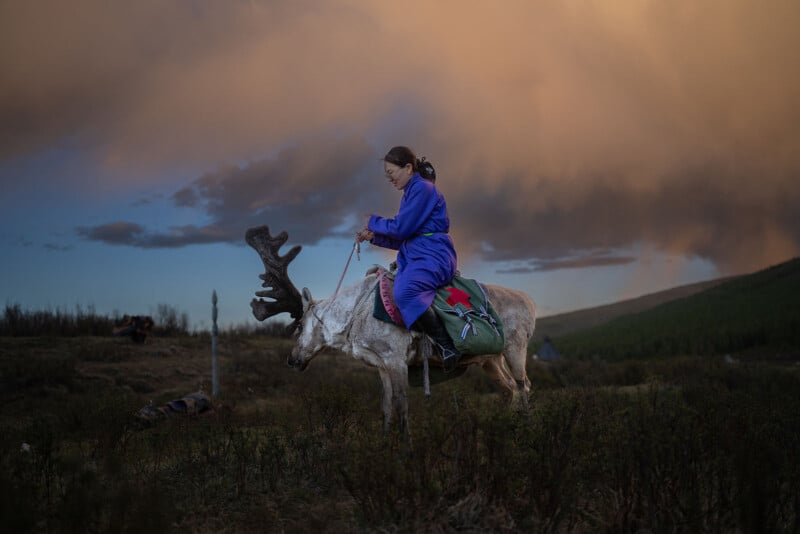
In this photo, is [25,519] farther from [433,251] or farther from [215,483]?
[433,251]

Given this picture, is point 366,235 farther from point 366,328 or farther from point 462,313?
point 462,313

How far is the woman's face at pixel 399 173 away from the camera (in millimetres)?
7062

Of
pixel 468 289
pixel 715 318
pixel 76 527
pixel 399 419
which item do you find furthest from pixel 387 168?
pixel 715 318

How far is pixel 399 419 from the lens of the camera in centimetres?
666

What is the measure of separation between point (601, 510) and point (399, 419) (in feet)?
6.87

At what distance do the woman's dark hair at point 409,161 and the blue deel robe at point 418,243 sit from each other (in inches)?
6.4

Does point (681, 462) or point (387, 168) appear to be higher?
point (387, 168)

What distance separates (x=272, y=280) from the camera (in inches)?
306

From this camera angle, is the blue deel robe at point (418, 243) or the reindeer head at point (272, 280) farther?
the reindeer head at point (272, 280)

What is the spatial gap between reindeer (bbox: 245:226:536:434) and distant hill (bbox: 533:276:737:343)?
42150mm

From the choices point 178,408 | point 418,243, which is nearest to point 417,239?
point 418,243

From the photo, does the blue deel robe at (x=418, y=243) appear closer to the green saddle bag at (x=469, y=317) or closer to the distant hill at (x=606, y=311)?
Result: the green saddle bag at (x=469, y=317)

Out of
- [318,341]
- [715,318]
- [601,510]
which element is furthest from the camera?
[715,318]

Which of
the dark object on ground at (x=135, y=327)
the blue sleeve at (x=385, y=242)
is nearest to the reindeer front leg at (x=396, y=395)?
the blue sleeve at (x=385, y=242)
